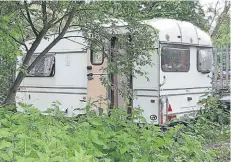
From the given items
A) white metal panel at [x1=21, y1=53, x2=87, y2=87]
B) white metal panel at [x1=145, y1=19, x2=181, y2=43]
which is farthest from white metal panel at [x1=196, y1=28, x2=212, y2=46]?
white metal panel at [x1=21, y1=53, x2=87, y2=87]

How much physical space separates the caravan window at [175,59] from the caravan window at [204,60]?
1.45 feet

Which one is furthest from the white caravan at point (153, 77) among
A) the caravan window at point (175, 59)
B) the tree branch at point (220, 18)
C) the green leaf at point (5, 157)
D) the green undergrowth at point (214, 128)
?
→ the tree branch at point (220, 18)

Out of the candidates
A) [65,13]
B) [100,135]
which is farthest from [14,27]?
[100,135]

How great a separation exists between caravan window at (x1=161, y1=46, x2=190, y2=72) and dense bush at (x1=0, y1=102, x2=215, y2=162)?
3687 millimetres

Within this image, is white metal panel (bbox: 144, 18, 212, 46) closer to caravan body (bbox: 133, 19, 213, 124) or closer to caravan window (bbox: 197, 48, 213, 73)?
caravan body (bbox: 133, 19, 213, 124)

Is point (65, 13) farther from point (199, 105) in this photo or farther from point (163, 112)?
point (199, 105)

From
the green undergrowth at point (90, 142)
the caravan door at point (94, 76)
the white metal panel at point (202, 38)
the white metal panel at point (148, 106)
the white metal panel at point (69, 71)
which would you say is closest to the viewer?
the green undergrowth at point (90, 142)

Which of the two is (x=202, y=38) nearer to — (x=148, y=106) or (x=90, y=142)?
(x=148, y=106)

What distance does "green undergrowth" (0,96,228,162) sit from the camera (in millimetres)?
1932

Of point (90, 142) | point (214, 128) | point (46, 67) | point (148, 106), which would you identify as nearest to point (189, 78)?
point (148, 106)

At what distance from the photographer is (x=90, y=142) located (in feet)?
8.09

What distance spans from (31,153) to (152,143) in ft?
3.36

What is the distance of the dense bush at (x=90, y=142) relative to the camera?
1.94m

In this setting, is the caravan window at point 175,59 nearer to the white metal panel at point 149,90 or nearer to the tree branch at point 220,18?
the white metal panel at point 149,90
